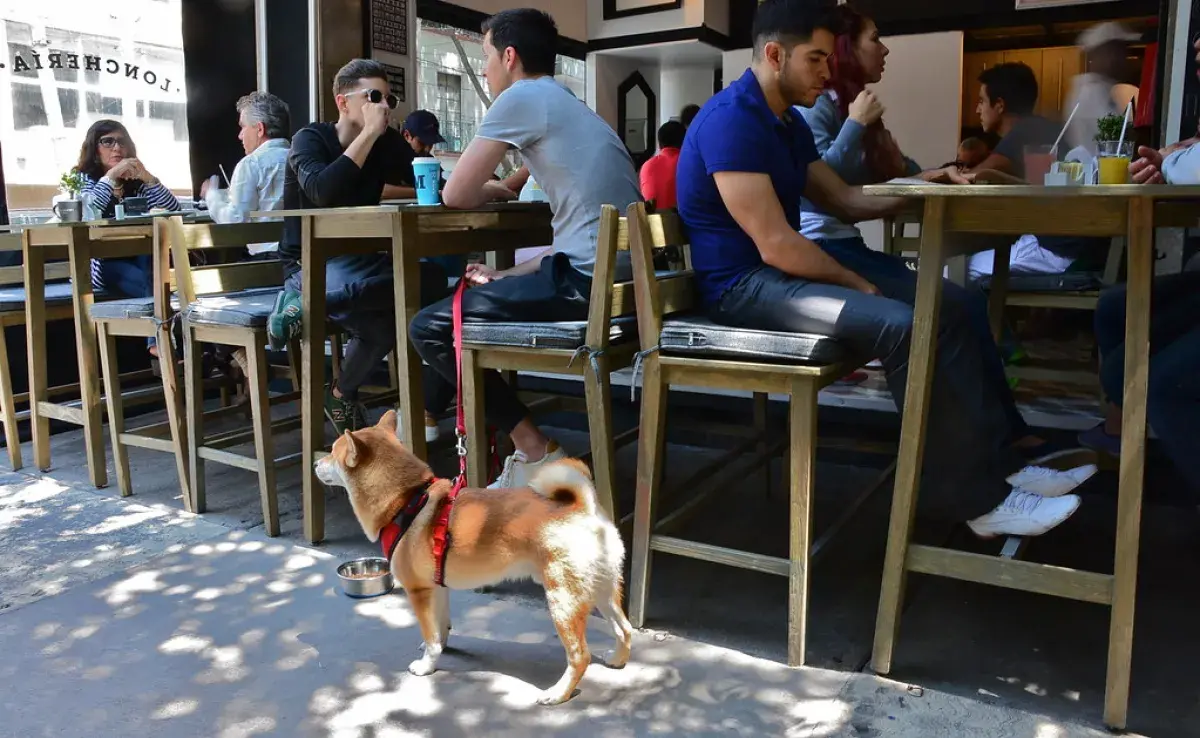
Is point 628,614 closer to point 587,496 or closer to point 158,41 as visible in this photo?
point 587,496

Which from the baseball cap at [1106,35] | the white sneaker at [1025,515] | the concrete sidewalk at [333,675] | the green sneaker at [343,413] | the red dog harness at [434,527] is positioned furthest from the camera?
the baseball cap at [1106,35]

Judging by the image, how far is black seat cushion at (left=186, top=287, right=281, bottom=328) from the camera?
9.32 feet

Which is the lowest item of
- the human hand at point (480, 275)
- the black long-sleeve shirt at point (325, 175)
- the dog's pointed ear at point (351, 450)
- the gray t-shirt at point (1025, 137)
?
the dog's pointed ear at point (351, 450)

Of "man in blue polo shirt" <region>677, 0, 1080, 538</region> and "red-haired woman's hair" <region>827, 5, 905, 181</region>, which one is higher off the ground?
Result: "red-haired woman's hair" <region>827, 5, 905, 181</region>

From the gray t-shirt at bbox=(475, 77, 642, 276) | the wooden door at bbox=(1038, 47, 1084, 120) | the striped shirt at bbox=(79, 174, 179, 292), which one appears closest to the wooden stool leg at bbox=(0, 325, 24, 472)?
the striped shirt at bbox=(79, 174, 179, 292)

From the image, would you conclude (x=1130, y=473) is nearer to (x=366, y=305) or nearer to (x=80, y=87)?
(x=366, y=305)

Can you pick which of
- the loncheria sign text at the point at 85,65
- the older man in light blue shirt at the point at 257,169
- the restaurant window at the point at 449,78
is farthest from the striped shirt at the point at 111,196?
the restaurant window at the point at 449,78

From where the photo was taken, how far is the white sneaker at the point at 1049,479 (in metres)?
2.08

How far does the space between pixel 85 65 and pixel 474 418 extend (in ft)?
13.6

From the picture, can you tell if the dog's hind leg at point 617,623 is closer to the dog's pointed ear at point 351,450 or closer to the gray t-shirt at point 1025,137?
the dog's pointed ear at point 351,450

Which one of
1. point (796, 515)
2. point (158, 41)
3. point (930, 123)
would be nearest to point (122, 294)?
point (158, 41)

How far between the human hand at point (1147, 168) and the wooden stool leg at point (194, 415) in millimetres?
2785

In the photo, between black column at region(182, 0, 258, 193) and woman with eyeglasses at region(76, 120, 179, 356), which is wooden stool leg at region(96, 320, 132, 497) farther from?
black column at region(182, 0, 258, 193)

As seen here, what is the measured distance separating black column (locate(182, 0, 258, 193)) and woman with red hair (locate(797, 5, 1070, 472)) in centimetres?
410
